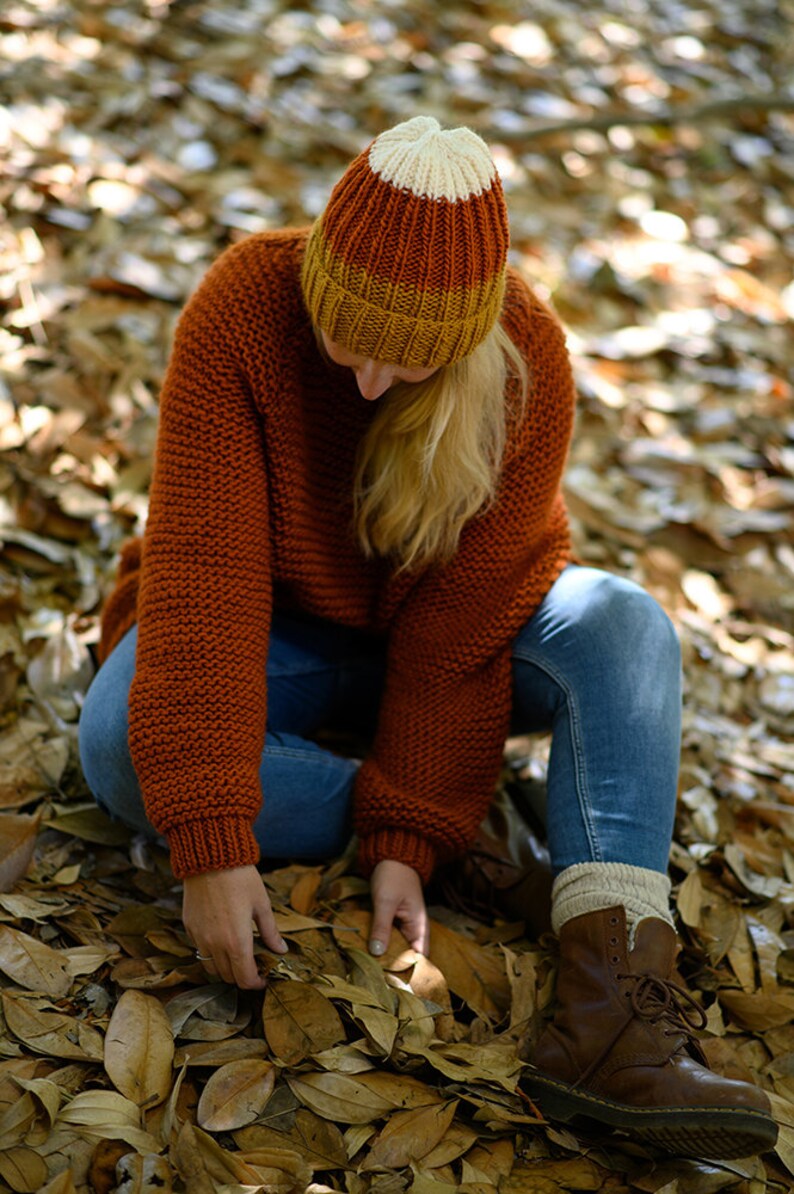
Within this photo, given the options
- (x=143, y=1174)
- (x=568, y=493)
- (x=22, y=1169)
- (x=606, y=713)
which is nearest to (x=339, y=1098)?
(x=143, y=1174)

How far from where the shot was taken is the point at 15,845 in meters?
1.50

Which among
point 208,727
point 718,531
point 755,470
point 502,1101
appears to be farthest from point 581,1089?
point 755,470

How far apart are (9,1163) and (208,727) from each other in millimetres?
495

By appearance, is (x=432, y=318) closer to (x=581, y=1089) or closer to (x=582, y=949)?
(x=582, y=949)

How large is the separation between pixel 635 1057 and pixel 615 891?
188mm

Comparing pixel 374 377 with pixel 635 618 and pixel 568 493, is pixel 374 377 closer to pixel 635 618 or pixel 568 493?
pixel 635 618

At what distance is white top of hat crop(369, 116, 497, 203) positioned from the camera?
1189mm

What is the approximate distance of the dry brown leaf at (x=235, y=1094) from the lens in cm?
125

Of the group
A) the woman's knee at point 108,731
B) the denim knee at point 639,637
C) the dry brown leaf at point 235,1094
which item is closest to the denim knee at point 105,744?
the woman's knee at point 108,731

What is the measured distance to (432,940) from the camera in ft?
5.05

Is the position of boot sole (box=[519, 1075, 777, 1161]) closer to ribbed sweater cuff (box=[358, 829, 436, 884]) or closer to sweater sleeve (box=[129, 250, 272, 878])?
ribbed sweater cuff (box=[358, 829, 436, 884])

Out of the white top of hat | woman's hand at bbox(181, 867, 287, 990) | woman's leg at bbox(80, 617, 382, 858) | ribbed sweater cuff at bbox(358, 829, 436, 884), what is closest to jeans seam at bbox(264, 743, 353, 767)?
woman's leg at bbox(80, 617, 382, 858)

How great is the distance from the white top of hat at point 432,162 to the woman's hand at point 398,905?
86cm

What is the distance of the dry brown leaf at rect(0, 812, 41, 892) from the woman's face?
0.73 meters
